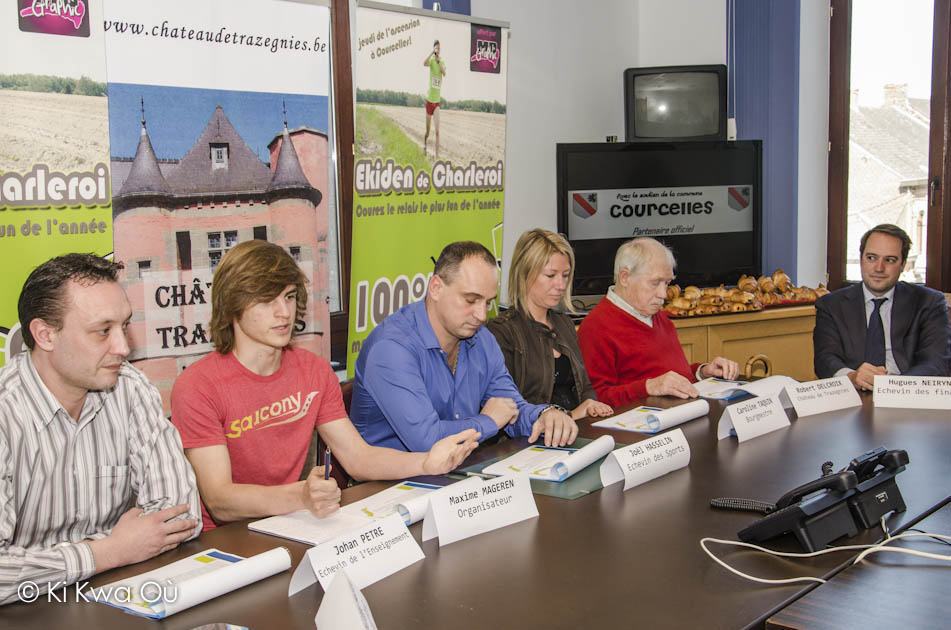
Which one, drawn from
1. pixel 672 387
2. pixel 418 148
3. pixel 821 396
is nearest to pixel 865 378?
pixel 821 396

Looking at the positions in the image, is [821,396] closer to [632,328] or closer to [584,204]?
[632,328]

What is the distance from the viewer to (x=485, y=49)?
4.08 meters

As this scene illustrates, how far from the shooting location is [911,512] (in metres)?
1.91

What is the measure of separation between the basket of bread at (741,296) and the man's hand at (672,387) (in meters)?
1.98

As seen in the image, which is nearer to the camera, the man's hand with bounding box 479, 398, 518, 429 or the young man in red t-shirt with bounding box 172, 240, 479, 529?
the young man in red t-shirt with bounding box 172, 240, 479, 529

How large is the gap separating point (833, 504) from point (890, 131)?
4627mm

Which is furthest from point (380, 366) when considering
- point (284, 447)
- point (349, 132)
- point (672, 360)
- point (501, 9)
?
point (501, 9)

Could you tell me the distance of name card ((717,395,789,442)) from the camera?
8.23ft

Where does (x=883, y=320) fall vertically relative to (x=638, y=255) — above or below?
below

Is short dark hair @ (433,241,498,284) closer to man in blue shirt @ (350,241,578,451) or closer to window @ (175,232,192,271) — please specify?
man in blue shirt @ (350,241,578,451)

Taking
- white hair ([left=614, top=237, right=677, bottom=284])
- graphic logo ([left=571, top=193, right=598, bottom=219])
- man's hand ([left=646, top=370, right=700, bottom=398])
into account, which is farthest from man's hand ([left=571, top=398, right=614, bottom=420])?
graphic logo ([left=571, top=193, right=598, bottom=219])

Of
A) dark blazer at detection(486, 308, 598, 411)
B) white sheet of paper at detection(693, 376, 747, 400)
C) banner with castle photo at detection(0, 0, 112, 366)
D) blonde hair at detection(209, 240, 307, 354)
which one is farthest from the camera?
dark blazer at detection(486, 308, 598, 411)

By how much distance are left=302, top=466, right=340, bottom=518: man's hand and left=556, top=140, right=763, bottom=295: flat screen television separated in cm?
359

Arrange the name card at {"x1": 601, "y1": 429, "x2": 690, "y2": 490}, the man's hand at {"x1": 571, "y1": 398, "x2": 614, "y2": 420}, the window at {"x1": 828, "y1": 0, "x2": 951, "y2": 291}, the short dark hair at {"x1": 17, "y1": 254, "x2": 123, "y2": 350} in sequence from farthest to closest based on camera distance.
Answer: the window at {"x1": 828, "y1": 0, "x2": 951, "y2": 291} < the man's hand at {"x1": 571, "y1": 398, "x2": 614, "y2": 420} < the name card at {"x1": 601, "y1": 429, "x2": 690, "y2": 490} < the short dark hair at {"x1": 17, "y1": 254, "x2": 123, "y2": 350}
